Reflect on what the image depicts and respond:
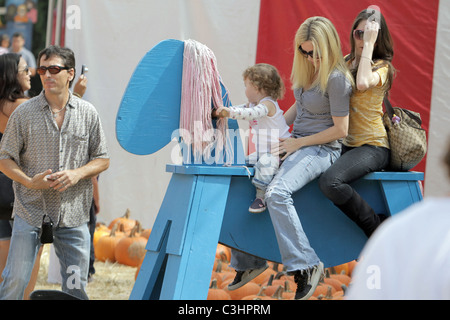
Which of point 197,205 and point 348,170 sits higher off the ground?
point 348,170

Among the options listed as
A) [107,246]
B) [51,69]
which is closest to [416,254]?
[51,69]

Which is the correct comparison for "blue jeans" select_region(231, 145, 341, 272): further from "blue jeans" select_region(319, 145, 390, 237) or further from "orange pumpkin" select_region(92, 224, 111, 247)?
"orange pumpkin" select_region(92, 224, 111, 247)

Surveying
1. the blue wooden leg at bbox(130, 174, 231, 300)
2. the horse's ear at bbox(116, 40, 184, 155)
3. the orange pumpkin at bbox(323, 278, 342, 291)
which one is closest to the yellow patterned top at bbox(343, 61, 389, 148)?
the blue wooden leg at bbox(130, 174, 231, 300)

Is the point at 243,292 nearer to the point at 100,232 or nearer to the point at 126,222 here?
the point at 126,222

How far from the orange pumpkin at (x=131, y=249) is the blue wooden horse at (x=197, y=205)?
2712 millimetres

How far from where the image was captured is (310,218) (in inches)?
127

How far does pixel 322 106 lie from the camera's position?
124 inches

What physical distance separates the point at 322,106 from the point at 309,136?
157 mm

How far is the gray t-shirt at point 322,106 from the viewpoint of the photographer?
3080 mm

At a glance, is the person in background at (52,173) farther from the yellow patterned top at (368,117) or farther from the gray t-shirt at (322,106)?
the yellow patterned top at (368,117)

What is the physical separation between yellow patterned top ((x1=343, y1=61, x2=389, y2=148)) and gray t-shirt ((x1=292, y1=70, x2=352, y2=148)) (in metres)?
0.11

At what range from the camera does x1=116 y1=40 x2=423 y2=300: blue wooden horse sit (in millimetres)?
2887

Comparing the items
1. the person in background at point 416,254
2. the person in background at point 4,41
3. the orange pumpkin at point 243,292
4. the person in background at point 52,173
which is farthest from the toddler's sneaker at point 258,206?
the person in background at point 4,41

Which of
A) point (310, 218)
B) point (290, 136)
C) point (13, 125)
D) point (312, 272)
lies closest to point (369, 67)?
point (290, 136)
